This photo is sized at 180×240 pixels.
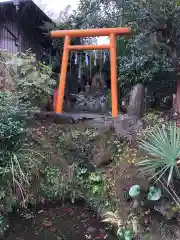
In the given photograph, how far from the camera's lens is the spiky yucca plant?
4.77 m

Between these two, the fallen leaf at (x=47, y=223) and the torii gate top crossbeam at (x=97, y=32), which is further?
the torii gate top crossbeam at (x=97, y=32)

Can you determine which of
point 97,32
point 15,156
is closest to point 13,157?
point 15,156

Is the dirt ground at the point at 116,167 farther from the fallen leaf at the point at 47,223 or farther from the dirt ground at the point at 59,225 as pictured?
the fallen leaf at the point at 47,223

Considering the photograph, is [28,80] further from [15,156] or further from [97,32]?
[15,156]

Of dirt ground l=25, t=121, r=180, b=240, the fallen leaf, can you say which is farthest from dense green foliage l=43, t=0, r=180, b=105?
the fallen leaf

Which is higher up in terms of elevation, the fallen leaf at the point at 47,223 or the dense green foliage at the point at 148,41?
the dense green foliage at the point at 148,41

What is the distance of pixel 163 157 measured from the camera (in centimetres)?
488

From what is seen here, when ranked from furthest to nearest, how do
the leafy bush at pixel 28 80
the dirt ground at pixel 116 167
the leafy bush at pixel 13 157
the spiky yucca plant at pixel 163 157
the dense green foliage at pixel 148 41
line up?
the dense green foliage at pixel 148 41, the leafy bush at pixel 28 80, the leafy bush at pixel 13 157, the dirt ground at pixel 116 167, the spiky yucca plant at pixel 163 157

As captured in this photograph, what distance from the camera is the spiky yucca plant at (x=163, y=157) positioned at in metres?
4.77

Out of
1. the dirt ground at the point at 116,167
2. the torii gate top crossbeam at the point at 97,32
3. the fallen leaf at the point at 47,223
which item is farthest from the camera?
the torii gate top crossbeam at the point at 97,32

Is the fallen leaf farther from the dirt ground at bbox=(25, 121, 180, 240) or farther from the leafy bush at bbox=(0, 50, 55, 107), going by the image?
the leafy bush at bbox=(0, 50, 55, 107)

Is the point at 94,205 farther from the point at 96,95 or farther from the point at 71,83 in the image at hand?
the point at 71,83

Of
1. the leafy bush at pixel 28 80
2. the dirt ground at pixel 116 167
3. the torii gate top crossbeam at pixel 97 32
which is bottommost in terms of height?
the dirt ground at pixel 116 167

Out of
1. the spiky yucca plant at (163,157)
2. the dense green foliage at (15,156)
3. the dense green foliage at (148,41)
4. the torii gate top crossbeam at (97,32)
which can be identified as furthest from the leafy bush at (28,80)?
the spiky yucca plant at (163,157)
